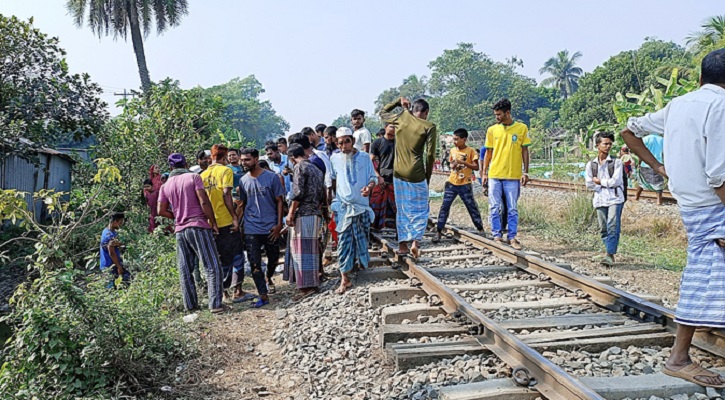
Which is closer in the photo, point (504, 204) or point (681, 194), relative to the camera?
point (681, 194)

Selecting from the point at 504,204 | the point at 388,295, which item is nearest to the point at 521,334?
the point at 388,295

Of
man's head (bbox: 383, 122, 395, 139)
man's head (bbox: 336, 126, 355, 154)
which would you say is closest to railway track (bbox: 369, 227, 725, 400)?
man's head (bbox: 336, 126, 355, 154)

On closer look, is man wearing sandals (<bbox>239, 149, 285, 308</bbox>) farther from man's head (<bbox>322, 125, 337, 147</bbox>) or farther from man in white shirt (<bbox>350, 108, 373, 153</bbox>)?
man's head (<bbox>322, 125, 337, 147</bbox>)

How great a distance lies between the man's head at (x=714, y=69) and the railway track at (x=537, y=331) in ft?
5.23

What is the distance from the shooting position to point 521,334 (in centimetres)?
417

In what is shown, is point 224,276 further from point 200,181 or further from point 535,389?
point 535,389

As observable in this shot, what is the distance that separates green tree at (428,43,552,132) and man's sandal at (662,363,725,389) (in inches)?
2820

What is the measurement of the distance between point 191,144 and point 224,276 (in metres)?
6.67

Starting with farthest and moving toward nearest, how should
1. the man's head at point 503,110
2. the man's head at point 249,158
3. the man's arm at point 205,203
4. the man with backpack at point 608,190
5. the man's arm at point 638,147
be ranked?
the man with backpack at point 608,190 < the man's head at point 503,110 < the man's head at point 249,158 < the man's arm at point 205,203 < the man's arm at point 638,147

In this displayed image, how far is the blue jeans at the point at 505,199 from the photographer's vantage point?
730 centimetres

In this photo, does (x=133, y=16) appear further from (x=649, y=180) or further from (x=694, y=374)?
(x=694, y=374)

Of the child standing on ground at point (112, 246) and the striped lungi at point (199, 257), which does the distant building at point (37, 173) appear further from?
the striped lungi at point (199, 257)

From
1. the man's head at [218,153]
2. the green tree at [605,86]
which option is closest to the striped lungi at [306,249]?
the man's head at [218,153]

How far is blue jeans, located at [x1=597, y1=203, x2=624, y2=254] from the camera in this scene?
Answer: 7105 mm
